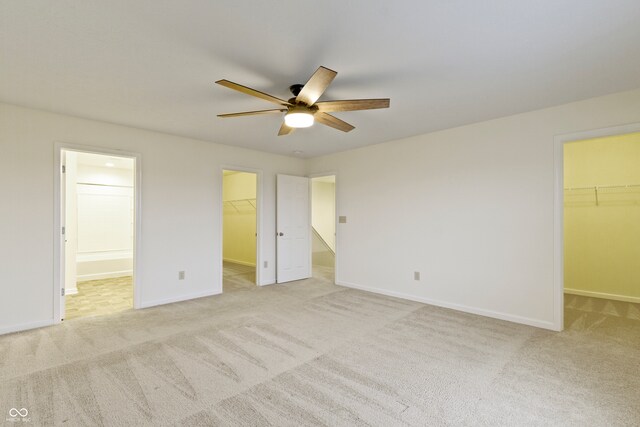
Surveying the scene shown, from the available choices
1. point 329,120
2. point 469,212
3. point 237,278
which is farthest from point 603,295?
point 237,278

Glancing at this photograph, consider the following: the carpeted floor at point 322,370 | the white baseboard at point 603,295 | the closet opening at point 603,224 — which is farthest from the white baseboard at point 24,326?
the white baseboard at point 603,295

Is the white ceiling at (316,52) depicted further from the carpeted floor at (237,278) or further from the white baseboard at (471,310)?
the carpeted floor at (237,278)

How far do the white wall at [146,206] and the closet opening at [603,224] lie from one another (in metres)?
4.76

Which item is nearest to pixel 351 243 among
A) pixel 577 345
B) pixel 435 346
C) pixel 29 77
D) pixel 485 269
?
pixel 485 269

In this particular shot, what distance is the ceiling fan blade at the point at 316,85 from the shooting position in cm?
193

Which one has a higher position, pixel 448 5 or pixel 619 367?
pixel 448 5

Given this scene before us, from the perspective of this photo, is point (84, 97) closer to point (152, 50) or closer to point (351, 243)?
point (152, 50)

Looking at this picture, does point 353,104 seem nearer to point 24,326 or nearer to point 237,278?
point 24,326

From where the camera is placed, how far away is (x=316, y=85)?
6.97 ft

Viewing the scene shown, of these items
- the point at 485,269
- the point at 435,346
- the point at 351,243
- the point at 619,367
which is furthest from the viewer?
the point at 351,243

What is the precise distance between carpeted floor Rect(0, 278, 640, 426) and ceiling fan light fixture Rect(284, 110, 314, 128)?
2079mm

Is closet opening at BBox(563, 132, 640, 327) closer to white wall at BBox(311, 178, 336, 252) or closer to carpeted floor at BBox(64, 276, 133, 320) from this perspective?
white wall at BBox(311, 178, 336, 252)

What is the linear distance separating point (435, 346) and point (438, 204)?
6.65ft

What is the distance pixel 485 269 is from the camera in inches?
147
